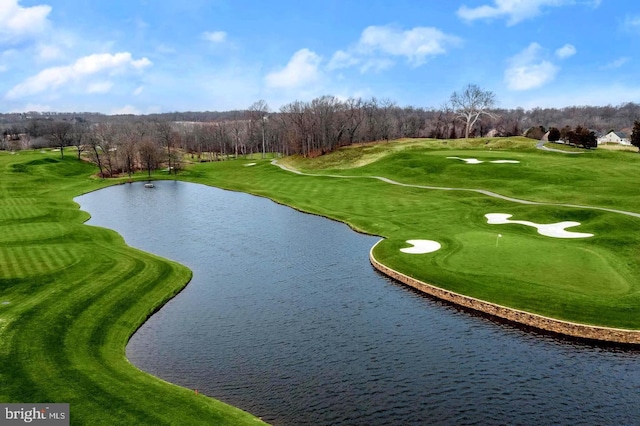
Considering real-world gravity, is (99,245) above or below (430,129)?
below

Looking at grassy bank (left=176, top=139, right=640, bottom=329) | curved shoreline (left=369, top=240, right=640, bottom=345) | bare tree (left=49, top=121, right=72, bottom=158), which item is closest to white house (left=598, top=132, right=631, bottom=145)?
grassy bank (left=176, top=139, right=640, bottom=329)

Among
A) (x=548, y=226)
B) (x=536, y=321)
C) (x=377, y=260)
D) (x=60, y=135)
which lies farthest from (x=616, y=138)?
(x=60, y=135)

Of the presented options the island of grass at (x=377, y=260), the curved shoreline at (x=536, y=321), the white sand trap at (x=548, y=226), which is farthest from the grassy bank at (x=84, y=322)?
the white sand trap at (x=548, y=226)

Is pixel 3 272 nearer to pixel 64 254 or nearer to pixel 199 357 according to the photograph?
pixel 64 254

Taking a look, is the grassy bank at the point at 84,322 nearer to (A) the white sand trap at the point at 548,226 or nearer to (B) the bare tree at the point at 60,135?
(A) the white sand trap at the point at 548,226

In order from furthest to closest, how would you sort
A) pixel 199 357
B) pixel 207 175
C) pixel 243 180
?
1. pixel 207 175
2. pixel 243 180
3. pixel 199 357

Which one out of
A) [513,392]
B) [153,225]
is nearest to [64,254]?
[153,225]
